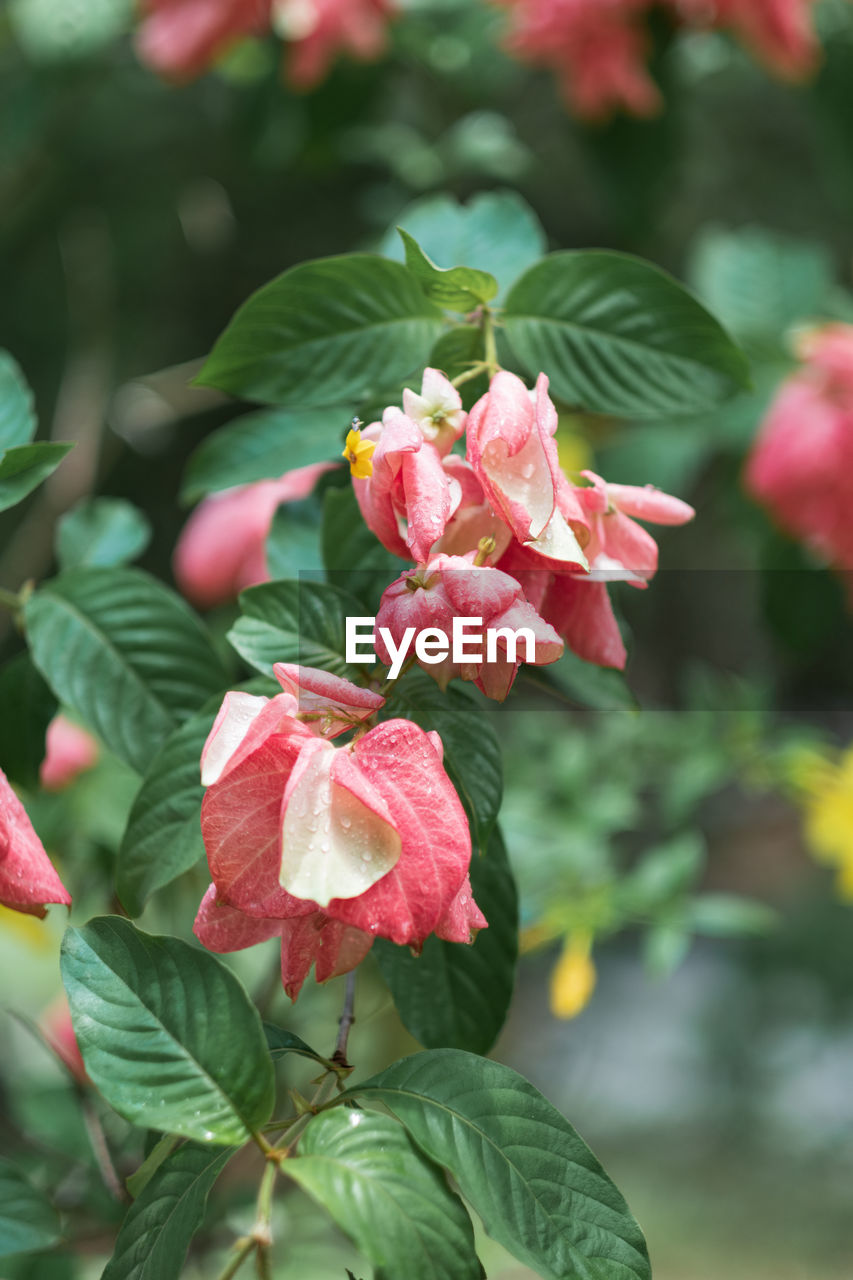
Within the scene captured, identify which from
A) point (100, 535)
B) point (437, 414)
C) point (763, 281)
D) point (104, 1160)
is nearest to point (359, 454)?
point (437, 414)

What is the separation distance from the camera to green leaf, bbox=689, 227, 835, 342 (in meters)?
0.91

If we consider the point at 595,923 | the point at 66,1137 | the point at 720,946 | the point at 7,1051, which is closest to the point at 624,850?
the point at 720,946

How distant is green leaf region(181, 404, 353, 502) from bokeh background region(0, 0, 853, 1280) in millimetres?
124

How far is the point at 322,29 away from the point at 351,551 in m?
0.67

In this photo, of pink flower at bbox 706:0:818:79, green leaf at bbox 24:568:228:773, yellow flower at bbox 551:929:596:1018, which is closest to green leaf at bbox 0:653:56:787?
green leaf at bbox 24:568:228:773

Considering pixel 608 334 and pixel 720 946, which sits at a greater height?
pixel 608 334

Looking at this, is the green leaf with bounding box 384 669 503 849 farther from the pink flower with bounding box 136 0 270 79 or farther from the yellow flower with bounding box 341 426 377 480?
the pink flower with bounding box 136 0 270 79

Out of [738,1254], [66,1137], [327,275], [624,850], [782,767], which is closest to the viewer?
[327,275]

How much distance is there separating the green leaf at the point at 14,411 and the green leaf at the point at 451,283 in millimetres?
148

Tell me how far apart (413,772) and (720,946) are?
1.93 meters

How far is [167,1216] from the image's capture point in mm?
264

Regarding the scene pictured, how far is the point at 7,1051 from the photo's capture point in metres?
1.28

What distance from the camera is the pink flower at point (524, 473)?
261 millimetres

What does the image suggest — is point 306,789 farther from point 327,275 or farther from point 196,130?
point 196,130
